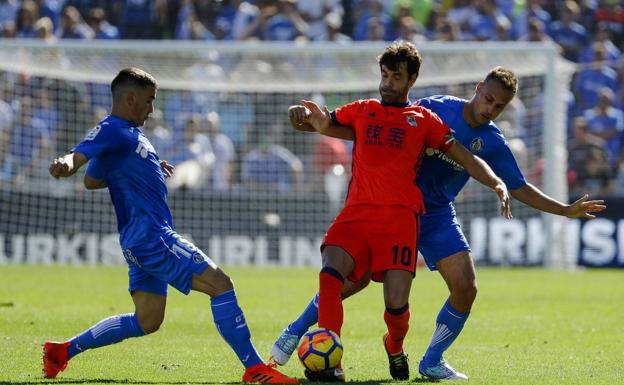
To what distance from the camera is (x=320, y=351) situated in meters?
7.62

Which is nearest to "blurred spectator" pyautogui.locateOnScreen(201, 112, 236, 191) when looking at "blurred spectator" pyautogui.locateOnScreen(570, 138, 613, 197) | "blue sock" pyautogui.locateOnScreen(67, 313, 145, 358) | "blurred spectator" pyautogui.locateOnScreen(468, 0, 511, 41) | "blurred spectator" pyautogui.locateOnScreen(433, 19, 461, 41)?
"blurred spectator" pyautogui.locateOnScreen(433, 19, 461, 41)

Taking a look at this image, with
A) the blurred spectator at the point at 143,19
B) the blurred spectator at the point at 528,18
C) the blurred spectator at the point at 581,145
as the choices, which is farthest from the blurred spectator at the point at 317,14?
the blurred spectator at the point at 581,145

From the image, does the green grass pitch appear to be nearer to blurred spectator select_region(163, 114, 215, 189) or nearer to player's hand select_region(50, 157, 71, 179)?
player's hand select_region(50, 157, 71, 179)

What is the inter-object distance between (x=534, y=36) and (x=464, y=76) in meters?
3.92

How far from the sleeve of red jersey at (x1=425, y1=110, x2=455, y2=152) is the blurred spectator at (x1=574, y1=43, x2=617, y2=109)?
16.7 meters

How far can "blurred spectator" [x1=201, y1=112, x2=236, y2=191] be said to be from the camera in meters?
22.0

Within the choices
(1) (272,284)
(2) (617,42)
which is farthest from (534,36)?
(1) (272,284)

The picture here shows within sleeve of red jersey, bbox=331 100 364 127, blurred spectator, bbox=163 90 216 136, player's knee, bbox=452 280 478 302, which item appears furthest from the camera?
blurred spectator, bbox=163 90 216 136

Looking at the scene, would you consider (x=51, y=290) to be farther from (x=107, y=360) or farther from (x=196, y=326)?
(x=107, y=360)

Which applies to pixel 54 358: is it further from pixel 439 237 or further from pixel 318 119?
pixel 439 237

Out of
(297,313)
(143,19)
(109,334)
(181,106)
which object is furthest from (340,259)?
(143,19)

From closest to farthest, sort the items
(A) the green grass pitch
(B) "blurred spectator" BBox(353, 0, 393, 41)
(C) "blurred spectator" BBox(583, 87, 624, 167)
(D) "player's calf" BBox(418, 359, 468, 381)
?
(D) "player's calf" BBox(418, 359, 468, 381), (A) the green grass pitch, (C) "blurred spectator" BBox(583, 87, 624, 167), (B) "blurred spectator" BBox(353, 0, 393, 41)

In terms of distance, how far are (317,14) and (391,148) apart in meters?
18.5

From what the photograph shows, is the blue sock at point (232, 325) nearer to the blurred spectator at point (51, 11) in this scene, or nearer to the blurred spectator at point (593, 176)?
the blurred spectator at point (593, 176)
